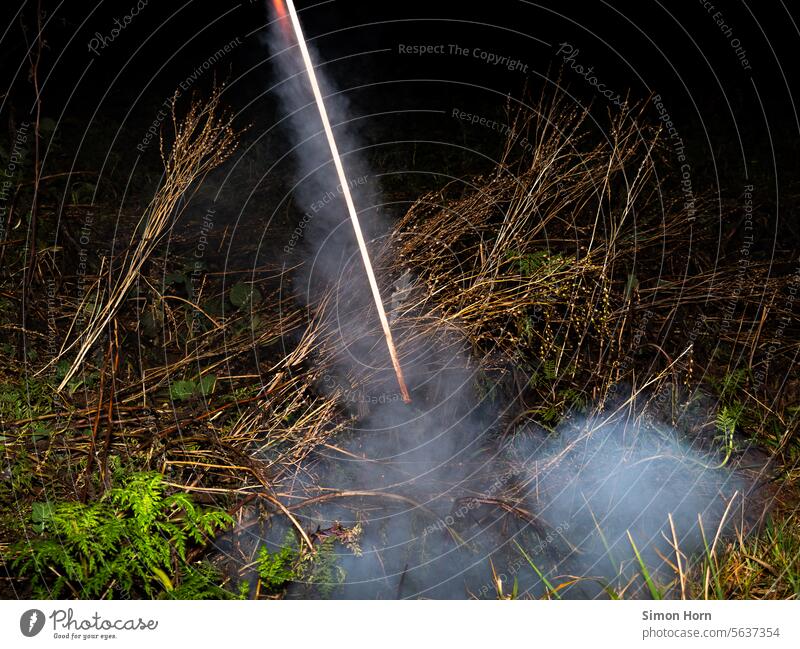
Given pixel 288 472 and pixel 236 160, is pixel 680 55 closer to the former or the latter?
pixel 236 160

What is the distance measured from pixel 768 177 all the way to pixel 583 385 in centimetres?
202

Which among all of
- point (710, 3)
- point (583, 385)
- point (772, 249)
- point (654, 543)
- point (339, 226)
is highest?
point (710, 3)

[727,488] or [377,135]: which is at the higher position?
[377,135]

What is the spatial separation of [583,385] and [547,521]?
684 millimetres

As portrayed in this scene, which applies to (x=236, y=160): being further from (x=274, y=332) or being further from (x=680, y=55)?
(x=680, y=55)

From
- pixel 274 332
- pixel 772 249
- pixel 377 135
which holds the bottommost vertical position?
pixel 772 249

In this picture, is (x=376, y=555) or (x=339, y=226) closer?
A: (x=376, y=555)

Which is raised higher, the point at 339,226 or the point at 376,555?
the point at 339,226

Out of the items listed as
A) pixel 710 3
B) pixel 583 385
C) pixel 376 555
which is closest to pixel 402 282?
pixel 583 385

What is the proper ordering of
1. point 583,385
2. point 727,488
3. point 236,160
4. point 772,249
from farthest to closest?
point 236,160
point 772,249
point 583,385
point 727,488

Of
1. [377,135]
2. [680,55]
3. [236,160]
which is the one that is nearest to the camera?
[236,160]

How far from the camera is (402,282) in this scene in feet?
11.1

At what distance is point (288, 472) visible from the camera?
2951 millimetres

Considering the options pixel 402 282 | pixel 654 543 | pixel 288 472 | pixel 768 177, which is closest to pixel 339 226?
pixel 402 282
